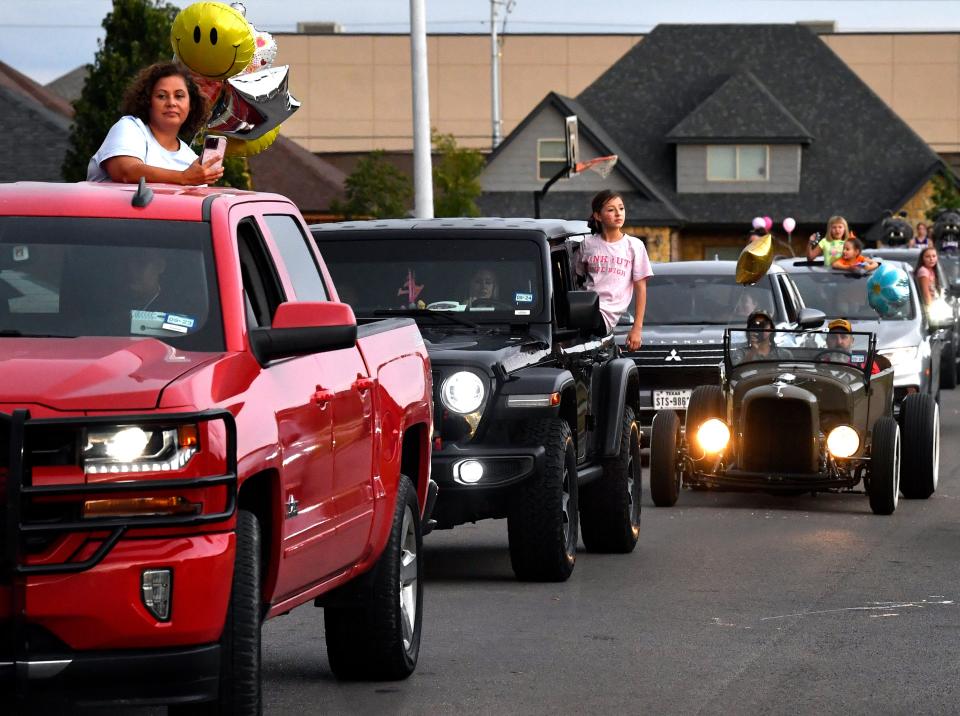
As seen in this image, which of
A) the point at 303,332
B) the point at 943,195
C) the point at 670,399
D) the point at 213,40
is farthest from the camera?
the point at 943,195

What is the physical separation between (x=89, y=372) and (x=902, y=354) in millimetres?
15009

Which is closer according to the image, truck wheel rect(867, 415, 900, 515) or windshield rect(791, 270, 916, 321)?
truck wheel rect(867, 415, 900, 515)

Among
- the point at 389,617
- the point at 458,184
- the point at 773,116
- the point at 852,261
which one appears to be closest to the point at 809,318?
the point at 852,261

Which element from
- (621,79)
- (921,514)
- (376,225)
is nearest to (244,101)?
(376,225)

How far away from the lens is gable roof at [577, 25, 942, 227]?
64625mm

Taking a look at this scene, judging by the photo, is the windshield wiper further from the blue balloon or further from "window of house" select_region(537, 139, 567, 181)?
"window of house" select_region(537, 139, 567, 181)

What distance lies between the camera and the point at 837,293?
21.0 m

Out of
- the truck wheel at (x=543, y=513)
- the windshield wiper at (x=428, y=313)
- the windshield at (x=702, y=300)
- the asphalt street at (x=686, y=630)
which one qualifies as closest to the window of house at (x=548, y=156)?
the windshield at (x=702, y=300)

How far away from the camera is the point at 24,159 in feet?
137

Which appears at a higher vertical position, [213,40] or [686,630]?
[213,40]

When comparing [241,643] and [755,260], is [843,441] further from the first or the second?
[241,643]

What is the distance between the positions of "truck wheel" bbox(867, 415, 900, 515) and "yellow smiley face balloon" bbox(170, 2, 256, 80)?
19.4 ft

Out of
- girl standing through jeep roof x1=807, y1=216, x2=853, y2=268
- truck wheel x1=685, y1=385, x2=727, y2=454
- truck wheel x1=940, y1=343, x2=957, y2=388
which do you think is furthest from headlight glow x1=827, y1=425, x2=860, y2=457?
truck wheel x1=940, y1=343, x2=957, y2=388

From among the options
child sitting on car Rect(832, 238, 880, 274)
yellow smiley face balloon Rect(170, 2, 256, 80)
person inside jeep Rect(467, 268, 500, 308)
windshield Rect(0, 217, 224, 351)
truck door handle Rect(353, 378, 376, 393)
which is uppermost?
yellow smiley face balloon Rect(170, 2, 256, 80)
